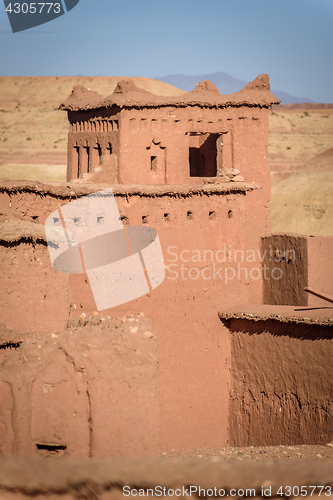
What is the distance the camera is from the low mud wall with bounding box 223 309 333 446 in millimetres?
7992

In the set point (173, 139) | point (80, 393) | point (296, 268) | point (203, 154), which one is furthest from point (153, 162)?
point (80, 393)

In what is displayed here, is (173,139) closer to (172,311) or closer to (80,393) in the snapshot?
(172,311)

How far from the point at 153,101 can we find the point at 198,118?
4.08 feet

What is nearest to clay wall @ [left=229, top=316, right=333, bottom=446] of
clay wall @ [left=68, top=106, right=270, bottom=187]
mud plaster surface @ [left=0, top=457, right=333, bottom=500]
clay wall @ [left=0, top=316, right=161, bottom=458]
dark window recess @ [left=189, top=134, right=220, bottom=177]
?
clay wall @ [left=0, top=316, right=161, bottom=458]

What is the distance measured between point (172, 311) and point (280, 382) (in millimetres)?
2224

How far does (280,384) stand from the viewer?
8.66 metres

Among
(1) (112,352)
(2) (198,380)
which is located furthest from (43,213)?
(1) (112,352)

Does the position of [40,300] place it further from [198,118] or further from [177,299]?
[198,118]

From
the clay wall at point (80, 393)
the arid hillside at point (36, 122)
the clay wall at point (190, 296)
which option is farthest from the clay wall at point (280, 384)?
the arid hillside at point (36, 122)

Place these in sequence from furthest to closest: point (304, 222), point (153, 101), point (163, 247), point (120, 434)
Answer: point (304, 222), point (153, 101), point (163, 247), point (120, 434)

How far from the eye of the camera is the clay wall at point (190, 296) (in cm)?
908

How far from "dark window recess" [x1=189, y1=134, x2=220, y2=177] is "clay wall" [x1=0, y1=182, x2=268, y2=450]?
549cm

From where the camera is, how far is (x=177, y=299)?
9.21 metres

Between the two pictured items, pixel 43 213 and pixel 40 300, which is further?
pixel 43 213
